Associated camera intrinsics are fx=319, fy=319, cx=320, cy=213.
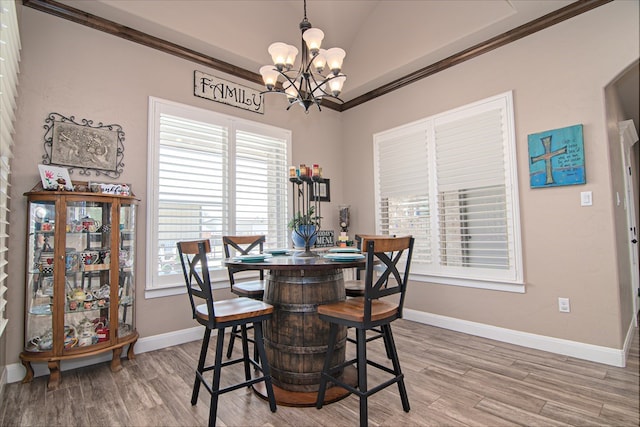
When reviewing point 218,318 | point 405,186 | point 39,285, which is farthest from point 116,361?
point 405,186

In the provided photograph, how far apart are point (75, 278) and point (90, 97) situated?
157cm

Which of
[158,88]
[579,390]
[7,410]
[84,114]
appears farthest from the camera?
[158,88]

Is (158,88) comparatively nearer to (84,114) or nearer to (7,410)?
(84,114)

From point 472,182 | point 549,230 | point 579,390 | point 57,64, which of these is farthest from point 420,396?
point 57,64

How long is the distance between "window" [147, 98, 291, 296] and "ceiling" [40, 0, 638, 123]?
2.39 feet

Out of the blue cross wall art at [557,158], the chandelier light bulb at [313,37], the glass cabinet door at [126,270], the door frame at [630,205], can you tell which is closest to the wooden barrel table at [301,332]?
the glass cabinet door at [126,270]

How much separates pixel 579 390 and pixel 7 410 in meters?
3.73

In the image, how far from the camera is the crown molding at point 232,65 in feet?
8.81

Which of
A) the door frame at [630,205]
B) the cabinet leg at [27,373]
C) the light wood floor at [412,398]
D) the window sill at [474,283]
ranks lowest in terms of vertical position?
the light wood floor at [412,398]

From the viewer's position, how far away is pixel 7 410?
78.6 inches

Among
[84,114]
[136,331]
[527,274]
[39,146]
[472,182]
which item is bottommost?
[136,331]

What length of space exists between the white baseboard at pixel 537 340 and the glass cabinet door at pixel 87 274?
3.23m

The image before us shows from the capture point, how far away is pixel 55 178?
8.07 feet

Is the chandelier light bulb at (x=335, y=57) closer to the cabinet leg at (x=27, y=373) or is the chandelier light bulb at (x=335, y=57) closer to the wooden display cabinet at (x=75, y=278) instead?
the wooden display cabinet at (x=75, y=278)
